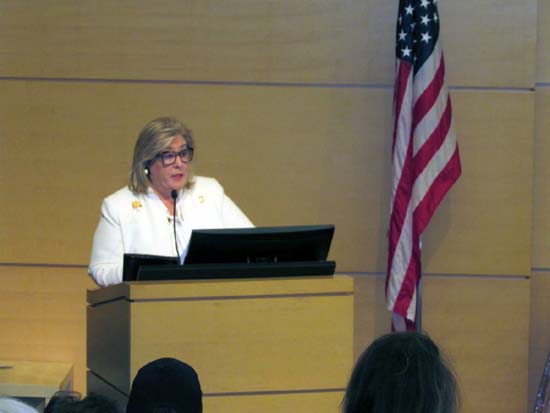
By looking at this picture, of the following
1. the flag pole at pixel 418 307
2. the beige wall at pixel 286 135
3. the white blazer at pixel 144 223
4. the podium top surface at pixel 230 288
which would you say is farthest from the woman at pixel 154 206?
the flag pole at pixel 418 307

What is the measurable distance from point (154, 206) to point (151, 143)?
271 mm

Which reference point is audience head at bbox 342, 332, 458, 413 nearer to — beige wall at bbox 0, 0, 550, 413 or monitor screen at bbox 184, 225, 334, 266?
monitor screen at bbox 184, 225, 334, 266

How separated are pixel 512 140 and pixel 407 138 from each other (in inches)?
26.9

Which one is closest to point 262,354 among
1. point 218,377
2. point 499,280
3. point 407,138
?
point 218,377

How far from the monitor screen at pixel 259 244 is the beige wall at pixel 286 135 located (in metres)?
2.13

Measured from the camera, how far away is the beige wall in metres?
5.78

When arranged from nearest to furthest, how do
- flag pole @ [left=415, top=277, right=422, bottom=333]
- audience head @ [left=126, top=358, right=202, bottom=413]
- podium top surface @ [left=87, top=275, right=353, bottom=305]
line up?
1. audience head @ [left=126, top=358, right=202, bottom=413]
2. podium top surface @ [left=87, top=275, right=353, bottom=305]
3. flag pole @ [left=415, top=277, right=422, bottom=333]

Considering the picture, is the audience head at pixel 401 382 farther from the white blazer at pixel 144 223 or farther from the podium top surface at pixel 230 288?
the white blazer at pixel 144 223

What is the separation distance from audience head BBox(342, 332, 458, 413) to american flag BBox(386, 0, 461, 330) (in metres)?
3.65

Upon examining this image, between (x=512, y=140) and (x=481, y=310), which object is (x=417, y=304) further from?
(x=512, y=140)

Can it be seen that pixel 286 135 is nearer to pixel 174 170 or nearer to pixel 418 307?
pixel 418 307

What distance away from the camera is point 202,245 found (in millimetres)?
3576

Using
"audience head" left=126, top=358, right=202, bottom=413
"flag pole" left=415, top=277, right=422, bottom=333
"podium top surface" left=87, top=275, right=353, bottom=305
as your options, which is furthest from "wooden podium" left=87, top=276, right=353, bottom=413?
"flag pole" left=415, top=277, right=422, bottom=333

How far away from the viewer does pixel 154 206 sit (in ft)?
14.7
